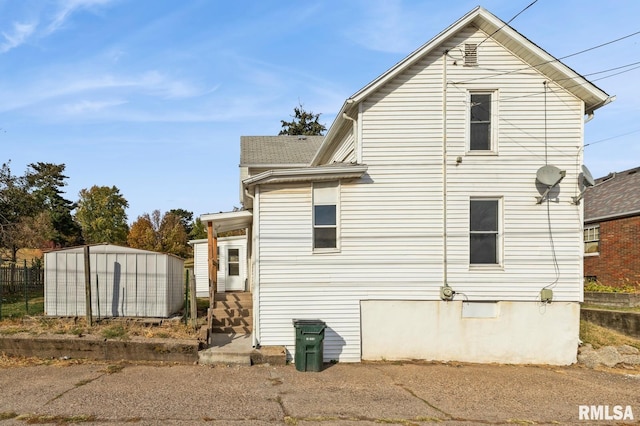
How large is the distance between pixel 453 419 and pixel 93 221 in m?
50.3

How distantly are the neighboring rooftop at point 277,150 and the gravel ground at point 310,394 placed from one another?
10203 mm

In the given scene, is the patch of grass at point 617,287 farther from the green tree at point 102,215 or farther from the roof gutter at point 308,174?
the green tree at point 102,215

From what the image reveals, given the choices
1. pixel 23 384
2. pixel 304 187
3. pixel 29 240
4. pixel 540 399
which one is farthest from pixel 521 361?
pixel 29 240

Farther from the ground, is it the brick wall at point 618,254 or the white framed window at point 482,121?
the white framed window at point 482,121

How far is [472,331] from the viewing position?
1095 cm

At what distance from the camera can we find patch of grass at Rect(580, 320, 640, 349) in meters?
11.7

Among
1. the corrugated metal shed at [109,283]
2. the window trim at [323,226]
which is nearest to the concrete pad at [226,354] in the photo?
the window trim at [323,226]

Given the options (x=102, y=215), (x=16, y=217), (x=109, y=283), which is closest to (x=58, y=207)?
(x=102, y=215)

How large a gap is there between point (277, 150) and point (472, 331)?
40.2ft

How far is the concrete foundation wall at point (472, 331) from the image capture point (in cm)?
1087

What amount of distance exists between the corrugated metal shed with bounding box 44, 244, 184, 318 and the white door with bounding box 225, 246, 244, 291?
21.5 ft

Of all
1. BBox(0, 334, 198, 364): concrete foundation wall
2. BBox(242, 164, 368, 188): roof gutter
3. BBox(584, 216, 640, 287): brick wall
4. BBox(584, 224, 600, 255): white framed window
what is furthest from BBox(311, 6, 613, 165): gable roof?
BBox(584, 224, 600, 255): white framed window

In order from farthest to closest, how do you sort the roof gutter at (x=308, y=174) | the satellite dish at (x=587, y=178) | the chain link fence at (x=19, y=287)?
the chain link fence at (x=19, y=287) → the satellite dish at (x=587, y=178) → the roof gutter at (x=308, y=174)

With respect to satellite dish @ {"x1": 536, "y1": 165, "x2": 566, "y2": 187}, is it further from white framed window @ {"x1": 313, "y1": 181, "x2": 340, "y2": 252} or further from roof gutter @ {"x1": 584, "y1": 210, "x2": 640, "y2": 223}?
roof gutter @ {"x1": 584, "y1": 210, "x2": 640, "y2": 223}
